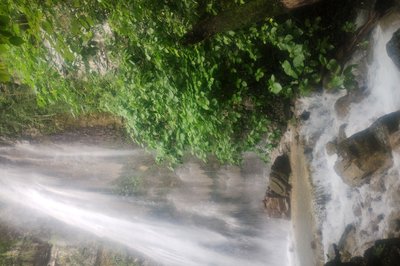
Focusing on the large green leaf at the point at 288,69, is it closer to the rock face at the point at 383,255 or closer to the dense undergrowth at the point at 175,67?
the dense undergrowth at the point at 175,67

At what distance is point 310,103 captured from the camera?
15.4ft

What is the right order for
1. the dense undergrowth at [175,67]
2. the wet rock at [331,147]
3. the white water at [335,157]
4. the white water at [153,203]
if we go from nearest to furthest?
the white water at [335,157] < the wet rock at [331,147] < the dense undergrowth at [175,67] < the white water at [153,203]

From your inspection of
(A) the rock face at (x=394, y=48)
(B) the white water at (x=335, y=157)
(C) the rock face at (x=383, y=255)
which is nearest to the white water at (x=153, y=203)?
(B) the white water at (x=335, y=157)

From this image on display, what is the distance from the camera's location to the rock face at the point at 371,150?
316cm

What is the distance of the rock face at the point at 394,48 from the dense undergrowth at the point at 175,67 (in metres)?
0.73

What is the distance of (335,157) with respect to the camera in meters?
4.31

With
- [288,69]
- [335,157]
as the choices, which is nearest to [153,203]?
[335,157]

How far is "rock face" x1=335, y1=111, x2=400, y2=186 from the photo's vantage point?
3164mm

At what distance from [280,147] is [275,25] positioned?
1.92m

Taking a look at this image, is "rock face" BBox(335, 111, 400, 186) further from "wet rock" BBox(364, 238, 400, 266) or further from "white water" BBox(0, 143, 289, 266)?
"white water" BBox(0, 143, 289, 266)

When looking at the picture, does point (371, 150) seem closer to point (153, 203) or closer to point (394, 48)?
point (394, 48)

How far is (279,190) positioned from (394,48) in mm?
2894

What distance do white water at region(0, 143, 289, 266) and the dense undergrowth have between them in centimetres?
114

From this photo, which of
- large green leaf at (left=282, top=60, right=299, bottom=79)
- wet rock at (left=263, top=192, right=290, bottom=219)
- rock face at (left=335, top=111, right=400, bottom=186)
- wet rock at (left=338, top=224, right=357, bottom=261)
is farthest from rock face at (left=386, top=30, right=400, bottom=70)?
wet rock at (left=263, top=192, right=290, bottom=219)
